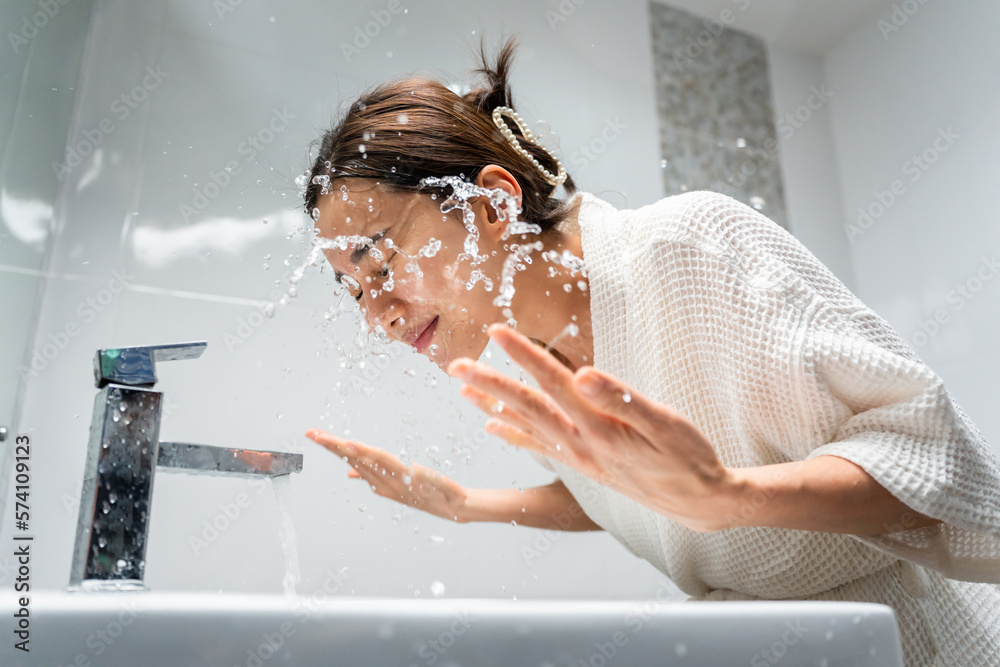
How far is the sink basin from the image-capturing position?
320mm

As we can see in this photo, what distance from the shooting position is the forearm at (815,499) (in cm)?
51

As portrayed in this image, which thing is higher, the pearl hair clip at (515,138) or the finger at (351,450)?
the pearl hair clip at (515,138)

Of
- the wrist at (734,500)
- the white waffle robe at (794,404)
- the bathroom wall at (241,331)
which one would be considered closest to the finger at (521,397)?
the wrist at (734,500)

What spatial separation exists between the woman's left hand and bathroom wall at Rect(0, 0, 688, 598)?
0.62 meters

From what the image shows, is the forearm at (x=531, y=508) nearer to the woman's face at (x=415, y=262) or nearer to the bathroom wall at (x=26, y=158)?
the woman's face at (x=415, y=262)

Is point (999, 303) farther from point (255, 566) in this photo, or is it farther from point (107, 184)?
point (107, 184)

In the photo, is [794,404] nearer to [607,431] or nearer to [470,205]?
[607,431]

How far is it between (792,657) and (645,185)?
1.18 m

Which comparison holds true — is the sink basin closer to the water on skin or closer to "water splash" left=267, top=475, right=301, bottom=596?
the water on skin

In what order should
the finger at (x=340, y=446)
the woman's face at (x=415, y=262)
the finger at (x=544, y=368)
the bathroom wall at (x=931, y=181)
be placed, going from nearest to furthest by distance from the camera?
the finger at (x=544, y=368) → the woman's face at (x=415, y=262) → the finger at (x=340, y=446) → the bathroom wall at (x=931, y=181)

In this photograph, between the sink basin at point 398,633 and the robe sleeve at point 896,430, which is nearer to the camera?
the sink basin at point 398,633

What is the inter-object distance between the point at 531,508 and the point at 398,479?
0.64 feet

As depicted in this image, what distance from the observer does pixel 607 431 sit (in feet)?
1.47

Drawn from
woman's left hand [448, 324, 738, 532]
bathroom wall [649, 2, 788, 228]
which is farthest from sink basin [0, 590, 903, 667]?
bathroom wall [649, 2, 788, 228]
